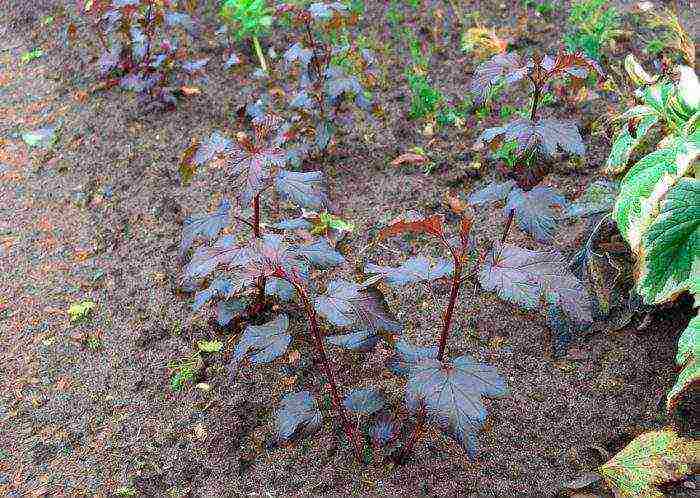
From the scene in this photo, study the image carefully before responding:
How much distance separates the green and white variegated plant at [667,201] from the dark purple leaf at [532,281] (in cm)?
53

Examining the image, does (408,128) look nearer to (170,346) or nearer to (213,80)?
(213,80)

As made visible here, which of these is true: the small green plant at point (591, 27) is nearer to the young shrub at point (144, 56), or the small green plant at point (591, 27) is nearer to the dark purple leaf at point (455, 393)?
the young shrub at point (144, 56)

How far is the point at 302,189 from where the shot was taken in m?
2.03

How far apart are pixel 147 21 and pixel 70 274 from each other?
1.39 meters

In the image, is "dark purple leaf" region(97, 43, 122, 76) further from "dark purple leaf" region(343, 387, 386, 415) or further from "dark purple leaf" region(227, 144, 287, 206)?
"dark purple leaf" region(343, 387, 386, 415)

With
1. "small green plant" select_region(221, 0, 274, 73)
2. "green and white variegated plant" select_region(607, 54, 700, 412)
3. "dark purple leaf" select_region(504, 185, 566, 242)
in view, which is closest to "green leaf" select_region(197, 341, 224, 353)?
"dark purple leaf" select_region(504, 185, 566, 242)

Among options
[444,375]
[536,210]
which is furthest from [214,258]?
[536,210]

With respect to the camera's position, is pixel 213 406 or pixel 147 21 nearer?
pixel 213 406

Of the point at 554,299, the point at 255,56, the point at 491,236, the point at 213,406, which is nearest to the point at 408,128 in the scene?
the point at 491,236

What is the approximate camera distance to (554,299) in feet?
5.56

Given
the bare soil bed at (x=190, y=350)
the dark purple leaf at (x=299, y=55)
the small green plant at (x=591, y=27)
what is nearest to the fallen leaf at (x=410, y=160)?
the bare soil bed at (x=190, y=350)

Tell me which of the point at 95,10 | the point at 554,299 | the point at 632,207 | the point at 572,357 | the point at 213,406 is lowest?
the point at 572,357

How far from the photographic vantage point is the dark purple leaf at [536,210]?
6.98 feet

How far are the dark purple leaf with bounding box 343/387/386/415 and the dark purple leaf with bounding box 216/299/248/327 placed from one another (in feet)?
1.98
